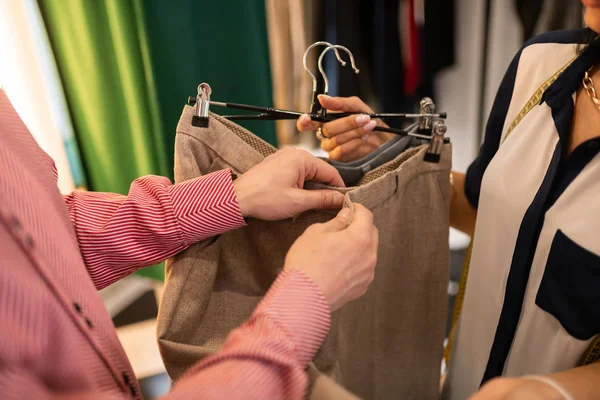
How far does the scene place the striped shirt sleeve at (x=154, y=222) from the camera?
0.55 metres

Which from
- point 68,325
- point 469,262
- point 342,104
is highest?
point 342,104

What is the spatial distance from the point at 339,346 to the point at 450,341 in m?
0.37

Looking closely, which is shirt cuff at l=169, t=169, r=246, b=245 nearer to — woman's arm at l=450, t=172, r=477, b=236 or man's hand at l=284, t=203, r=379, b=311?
man's hand at l=284, t=203, r=379, b=311

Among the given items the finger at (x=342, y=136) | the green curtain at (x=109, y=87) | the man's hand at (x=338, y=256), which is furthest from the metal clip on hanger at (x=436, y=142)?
the green curtain at (x=109, y=87)

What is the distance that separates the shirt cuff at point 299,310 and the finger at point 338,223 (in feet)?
0.29

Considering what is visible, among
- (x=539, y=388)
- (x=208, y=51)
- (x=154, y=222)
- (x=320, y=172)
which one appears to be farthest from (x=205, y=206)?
(x=208, y=51)

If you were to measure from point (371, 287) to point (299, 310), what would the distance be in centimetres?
33

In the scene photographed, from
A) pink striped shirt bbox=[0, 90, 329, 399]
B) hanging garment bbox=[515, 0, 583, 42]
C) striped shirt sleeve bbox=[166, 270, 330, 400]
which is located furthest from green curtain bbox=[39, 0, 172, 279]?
hanging garment bbox=[515, 0, 583, 42]

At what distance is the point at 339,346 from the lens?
67cm

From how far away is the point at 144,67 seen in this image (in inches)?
43.3

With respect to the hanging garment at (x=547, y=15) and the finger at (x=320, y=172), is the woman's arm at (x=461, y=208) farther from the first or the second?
the hanging garment at (x=547, y=15)

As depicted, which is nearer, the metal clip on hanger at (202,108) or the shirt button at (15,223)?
the shirt button at (15,223)

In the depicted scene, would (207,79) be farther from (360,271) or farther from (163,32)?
(360,271)

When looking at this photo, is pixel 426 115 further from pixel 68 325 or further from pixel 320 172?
pixel 68 325
